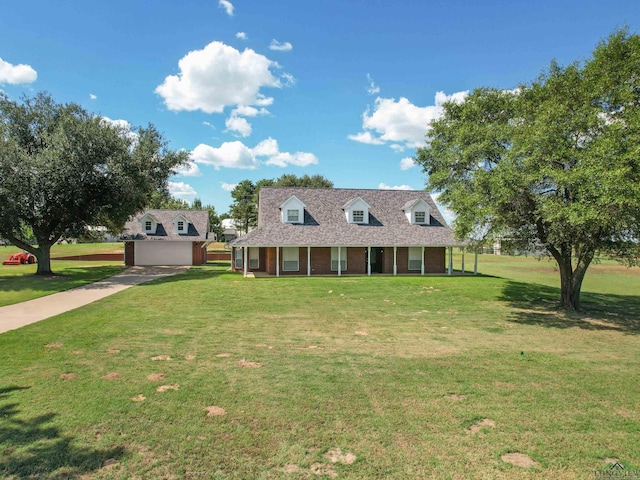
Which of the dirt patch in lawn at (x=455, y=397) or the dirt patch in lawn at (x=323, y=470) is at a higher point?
the dirt patch in lawn at (x=455, y=397)

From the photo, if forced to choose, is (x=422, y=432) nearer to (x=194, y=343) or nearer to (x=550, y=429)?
(x=550, y=429)

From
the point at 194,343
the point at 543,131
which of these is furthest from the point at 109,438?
the point at 543,131

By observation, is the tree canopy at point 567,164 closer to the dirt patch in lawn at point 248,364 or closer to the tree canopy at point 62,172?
the dirt patch in lawn at point 248,364

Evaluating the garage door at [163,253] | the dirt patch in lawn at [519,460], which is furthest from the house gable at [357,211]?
the dirt patch in lawn at [519,460]

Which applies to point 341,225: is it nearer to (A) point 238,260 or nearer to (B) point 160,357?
(A) point 238,260

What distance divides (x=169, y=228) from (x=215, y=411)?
36.1m

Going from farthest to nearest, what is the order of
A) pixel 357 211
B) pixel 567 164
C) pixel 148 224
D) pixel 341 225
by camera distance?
pixel 148 224, pixel 357 211, pixel 341 225, pixel 567 164

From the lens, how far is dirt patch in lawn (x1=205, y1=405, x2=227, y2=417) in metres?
5.41

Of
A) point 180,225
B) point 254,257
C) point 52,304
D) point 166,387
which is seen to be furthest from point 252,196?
point 166,387

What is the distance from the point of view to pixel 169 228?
38.8 meters

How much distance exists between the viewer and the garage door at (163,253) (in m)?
37.5

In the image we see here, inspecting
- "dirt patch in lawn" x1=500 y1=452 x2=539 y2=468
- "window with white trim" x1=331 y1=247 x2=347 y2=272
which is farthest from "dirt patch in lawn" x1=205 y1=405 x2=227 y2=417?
"window with white trim" x1=331 y1=247 x2=347 y2=272

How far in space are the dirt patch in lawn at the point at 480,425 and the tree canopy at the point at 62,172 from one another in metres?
25.5

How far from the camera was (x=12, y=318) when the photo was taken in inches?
476
